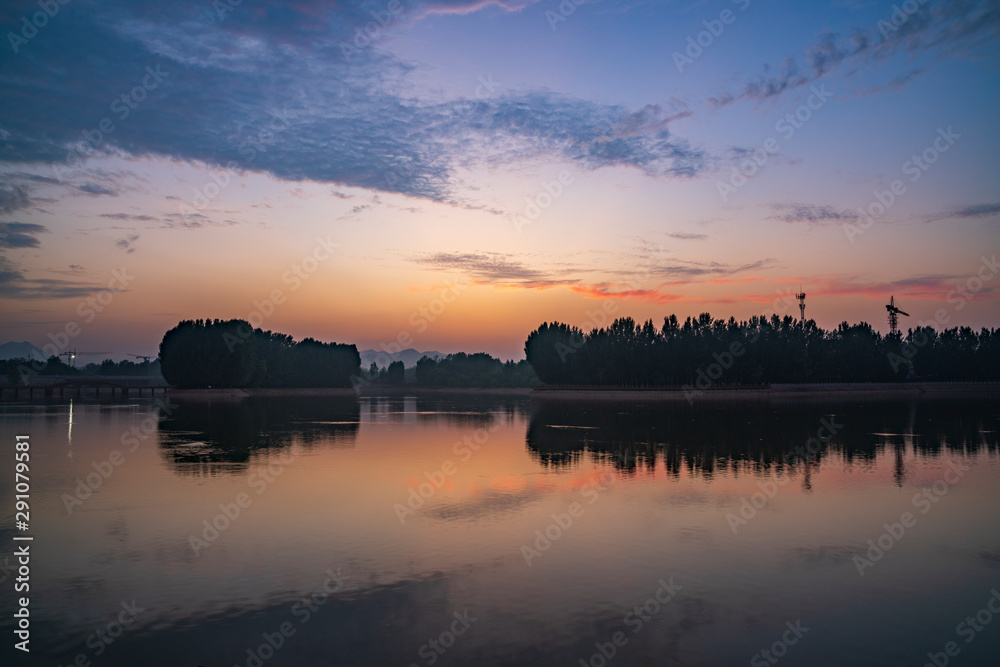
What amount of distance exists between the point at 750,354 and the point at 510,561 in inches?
5390

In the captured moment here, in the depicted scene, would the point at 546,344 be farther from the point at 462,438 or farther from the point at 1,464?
the point at 1,464

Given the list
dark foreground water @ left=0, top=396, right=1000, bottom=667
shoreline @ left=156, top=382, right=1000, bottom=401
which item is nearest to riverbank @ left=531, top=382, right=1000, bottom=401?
shoreline @ left=156, top=382, right=1000, bottom=401

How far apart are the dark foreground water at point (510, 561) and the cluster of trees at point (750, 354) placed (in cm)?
11014

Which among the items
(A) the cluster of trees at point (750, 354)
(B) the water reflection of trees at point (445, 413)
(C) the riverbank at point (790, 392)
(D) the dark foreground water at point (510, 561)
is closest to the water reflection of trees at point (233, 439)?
(D) the dark foreground water at point (510, 561)

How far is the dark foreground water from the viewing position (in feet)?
39.1

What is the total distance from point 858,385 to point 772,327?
2326 cm

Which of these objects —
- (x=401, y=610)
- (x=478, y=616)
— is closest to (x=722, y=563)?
(x=478, y=616)

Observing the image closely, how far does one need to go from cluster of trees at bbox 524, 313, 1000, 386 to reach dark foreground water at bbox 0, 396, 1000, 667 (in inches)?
4336

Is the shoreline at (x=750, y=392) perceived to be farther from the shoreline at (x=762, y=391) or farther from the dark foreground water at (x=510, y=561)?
the dark foreground water at (x=510, y=561)

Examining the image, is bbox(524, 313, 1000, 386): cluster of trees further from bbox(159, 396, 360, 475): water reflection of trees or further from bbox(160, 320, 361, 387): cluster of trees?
bbox(159, 396, 360, 475): water reflection of trees

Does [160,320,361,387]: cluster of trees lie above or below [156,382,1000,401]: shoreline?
above

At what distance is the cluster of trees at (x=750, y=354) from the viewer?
479ft

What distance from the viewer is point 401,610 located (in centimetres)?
1351

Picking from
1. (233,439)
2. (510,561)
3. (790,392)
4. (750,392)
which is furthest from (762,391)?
(510,561)
